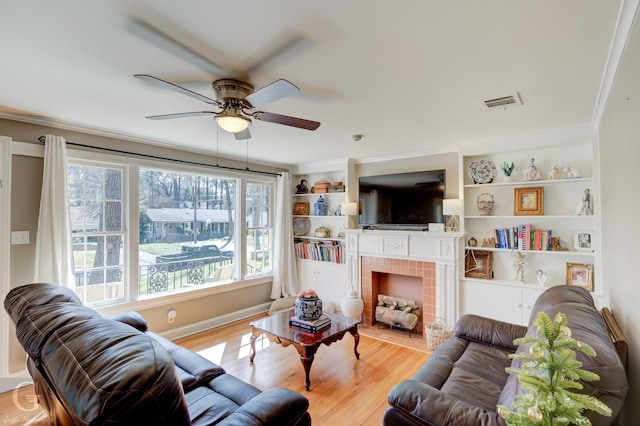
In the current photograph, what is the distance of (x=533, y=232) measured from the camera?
3.29m

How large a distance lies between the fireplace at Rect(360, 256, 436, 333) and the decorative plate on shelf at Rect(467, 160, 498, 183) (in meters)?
1.15

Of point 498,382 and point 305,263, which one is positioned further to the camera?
point 305,263

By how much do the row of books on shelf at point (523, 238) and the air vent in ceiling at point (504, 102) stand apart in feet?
5.07

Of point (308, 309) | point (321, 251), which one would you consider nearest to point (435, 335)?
point (308, 309)

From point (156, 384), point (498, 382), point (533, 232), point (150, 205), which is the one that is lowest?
point (498, 382)

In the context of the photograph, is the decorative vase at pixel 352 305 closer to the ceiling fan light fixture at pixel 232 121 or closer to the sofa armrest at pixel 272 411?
the sofa armrest at pixel 272 411

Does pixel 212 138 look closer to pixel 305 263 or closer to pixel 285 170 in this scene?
pixel 285 170

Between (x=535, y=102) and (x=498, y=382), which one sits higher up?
(x=535, y=102)

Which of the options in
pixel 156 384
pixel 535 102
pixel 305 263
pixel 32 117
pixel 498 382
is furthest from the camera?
pixel 305 263

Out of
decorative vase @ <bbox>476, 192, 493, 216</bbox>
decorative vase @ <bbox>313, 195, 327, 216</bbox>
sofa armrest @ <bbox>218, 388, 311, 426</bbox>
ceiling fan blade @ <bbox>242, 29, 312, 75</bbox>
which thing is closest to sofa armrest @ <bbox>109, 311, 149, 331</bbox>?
sofa armrest @ <bbox>218, 388, 311, 426</bbox>

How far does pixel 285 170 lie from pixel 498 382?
4.13m

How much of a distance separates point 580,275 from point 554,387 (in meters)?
2.85

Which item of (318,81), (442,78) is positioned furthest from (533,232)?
(318,81)

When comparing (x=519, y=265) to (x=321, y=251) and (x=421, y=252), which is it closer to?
(x=421, y=252)
